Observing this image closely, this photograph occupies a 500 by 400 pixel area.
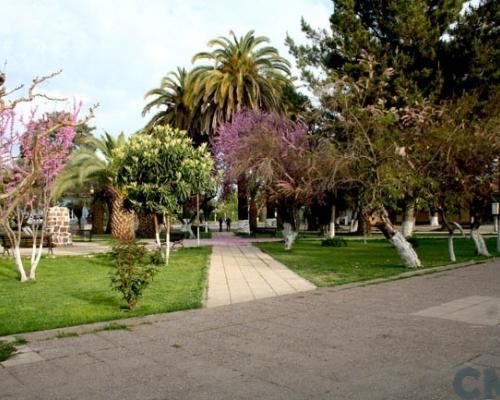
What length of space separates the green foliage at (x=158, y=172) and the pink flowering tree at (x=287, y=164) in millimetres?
3568

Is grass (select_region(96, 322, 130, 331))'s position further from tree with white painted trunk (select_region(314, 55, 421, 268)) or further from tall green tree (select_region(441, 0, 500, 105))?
tall green tree (select_region(441, 0, 500, 105))

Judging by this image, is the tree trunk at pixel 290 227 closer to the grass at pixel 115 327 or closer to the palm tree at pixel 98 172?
the palm tree at pixel 98 172

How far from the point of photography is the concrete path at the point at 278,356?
13.1ft

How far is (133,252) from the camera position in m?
7.70

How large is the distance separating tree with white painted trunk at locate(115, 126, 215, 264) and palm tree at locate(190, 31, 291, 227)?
1187 centimetres

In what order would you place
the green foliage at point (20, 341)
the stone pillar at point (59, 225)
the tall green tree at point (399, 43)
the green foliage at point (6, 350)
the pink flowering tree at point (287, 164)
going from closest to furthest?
the green foliage at point (6, 350) → the green foliage at point (20, 341) → the pink flowering tree at point (287, 164) → the tall green tree at point (399, 43) → the stone pillar at point (59, 225)

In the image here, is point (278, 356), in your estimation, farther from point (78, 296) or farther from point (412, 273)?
Answer: point (412, 273)

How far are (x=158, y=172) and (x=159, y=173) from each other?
0.05 metres

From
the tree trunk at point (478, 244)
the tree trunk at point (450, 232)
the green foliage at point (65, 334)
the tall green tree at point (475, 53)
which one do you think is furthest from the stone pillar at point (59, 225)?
the green foliage at point (65, 334)

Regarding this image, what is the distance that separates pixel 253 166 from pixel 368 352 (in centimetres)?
1516

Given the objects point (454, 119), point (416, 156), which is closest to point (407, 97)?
point (454, 119)

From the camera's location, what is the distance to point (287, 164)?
63.0 ft

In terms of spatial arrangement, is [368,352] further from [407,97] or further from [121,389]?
[407,97]

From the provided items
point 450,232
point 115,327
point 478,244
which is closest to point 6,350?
point 115,327
